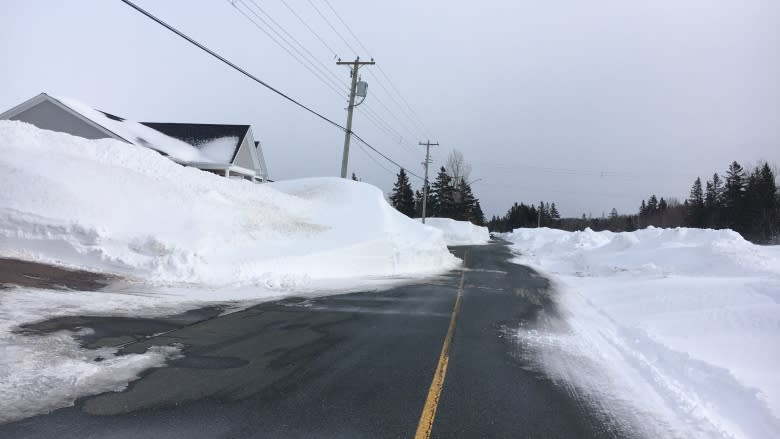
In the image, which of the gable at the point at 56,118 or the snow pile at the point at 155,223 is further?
the gable at the point at 56,118

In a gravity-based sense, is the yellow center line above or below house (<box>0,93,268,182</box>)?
below

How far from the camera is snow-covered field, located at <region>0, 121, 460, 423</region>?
16.5 ft

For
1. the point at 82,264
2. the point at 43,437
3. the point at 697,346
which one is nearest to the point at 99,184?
the point at 82,264

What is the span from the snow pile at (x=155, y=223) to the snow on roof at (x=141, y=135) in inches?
Result: 460

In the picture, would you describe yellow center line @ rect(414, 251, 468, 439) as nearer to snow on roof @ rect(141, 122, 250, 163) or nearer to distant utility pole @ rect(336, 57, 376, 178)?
distant utility pole @ rect(336, 57, 376, 178)

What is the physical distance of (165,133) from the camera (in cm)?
3177

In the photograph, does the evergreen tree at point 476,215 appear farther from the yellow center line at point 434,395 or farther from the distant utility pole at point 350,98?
the yellow center line at point 434,395

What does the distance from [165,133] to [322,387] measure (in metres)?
31.6

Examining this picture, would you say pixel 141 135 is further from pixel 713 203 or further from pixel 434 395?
pixel 713 203

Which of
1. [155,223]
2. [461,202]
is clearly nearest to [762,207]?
[461,202]

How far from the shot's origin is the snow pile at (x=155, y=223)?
35.6ft

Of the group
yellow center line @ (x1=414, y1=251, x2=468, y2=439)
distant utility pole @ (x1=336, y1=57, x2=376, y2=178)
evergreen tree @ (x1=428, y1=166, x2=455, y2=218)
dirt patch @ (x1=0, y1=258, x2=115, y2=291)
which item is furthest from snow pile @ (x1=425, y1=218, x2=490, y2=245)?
yellow center line @ (x1=414, y1=251, x2=468, y2=439)

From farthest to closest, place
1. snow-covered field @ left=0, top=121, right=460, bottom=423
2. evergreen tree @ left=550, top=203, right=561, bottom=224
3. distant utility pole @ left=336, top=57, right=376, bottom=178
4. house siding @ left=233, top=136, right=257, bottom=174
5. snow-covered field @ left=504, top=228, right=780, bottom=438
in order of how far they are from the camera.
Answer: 1. evergreen tree @ left=550, top=203, right=561, bottom=224
2. house siding @ left=233, top=136, right=257, bottom=174
3. distant utility pole @ left=336, top=57, right=376, bottom=178
4. snow-covered field @ left=0, top=121, right=460, bottom=423
5. snow-covered field @ left=504, top=228, right=780, bottom=438

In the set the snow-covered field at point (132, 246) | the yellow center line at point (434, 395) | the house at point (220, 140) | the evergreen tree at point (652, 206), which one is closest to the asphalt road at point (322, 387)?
the yellow center line at point (434, 395)
